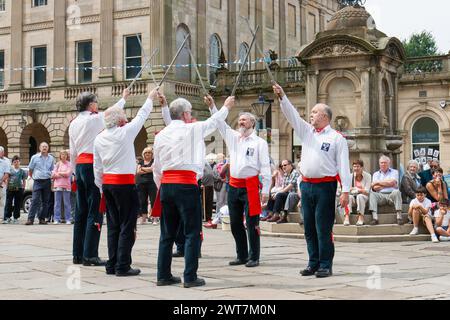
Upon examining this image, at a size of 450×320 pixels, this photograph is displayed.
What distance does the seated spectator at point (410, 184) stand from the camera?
1523 centimetres

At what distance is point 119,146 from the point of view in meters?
9.13

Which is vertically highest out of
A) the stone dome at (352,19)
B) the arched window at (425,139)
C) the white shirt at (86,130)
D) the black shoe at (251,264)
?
the stone dome at (352,19)

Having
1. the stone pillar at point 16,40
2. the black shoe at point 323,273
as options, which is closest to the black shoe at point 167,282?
the black shoe at point 323,273

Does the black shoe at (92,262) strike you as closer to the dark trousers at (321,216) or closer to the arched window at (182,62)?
the dark trousers at (321,216)

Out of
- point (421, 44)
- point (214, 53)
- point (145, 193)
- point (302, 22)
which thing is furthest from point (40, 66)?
point (421, 44)

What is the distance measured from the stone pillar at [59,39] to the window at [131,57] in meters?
3.79

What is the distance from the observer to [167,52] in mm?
35312

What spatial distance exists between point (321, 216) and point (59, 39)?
32.0m

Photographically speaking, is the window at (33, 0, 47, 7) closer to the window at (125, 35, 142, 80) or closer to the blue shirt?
the window at (125, 35, 142, 80)

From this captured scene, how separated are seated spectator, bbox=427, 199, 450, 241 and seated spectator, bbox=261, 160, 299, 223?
3.03 m

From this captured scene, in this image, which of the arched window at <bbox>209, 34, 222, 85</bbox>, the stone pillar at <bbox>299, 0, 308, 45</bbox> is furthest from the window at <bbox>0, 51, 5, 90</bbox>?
the stone pillar at <bbox>299, 0, 308, 45</bbox>

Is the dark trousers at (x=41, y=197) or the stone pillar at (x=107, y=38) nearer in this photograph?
the dark trousers at (x=41, y=197)
